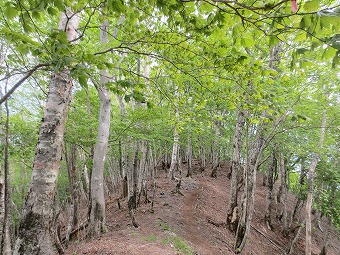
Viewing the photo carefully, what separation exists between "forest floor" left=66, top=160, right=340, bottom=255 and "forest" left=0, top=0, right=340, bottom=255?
79 mm

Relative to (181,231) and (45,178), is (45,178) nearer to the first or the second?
(45,178)

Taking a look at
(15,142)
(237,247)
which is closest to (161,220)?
(237,247)

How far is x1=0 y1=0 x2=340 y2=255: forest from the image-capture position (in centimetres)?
200

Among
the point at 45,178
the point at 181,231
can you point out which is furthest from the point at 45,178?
the point at 181,231

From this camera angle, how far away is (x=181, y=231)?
8.73 meters

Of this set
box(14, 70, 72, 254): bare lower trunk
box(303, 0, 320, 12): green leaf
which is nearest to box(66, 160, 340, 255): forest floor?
box(14, 70, 72, 254): bare lower trunk

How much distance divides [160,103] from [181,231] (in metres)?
5.28

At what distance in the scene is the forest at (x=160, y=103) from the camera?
200cm

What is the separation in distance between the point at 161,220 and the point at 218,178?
1152 cm

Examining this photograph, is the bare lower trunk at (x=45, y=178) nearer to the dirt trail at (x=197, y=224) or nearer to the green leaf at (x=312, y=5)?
the green leaf at (x=312, y=5)

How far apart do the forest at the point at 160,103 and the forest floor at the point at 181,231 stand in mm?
79

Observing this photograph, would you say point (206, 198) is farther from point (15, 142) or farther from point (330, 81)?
point (15, 142)

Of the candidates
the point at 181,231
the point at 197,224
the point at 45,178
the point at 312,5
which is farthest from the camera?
the point at 197,224

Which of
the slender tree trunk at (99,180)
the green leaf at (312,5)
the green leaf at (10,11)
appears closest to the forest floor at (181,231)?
the slender tree trunk at (99,180)
